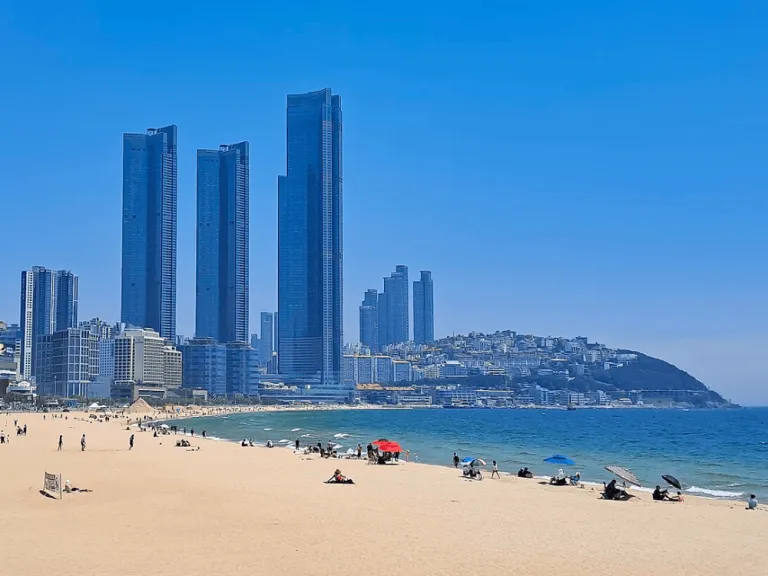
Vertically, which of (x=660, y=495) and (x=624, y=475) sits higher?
(x=624, y=475)

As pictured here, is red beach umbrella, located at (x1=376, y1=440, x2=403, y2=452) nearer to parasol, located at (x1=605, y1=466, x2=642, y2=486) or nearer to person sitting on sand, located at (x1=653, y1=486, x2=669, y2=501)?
parasol, located at (x1=605, y1=466, x2=642, y2=486)

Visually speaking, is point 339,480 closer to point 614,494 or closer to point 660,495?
point 614,494

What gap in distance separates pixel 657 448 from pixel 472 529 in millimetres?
54580

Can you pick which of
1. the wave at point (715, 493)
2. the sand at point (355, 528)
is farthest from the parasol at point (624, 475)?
the wave at point (715, 493)

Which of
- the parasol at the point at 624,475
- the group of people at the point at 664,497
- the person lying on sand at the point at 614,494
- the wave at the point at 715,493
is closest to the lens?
the person lying on sand at the point at 614,494

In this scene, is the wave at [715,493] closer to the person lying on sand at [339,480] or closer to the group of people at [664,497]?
the group of people at [664,497]

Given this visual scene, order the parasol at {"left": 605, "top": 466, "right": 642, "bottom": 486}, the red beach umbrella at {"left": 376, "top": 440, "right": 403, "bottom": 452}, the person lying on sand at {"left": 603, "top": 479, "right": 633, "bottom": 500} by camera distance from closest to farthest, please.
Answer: the person lying on sand at {"left": 603, "top": 479, "right": 633, "bottom": 500} < the parasol at {"left": 605, "top": 466, "right": 642, "bottom": 486} < the red beach umbrella at {"left": 376, "top": 440, "right": 403, "bottom": 452}

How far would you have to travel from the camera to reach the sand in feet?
55.6

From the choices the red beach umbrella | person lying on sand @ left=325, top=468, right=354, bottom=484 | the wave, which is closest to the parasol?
the wave

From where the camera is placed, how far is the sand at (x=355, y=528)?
1694cm

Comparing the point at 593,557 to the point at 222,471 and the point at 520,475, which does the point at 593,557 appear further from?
the point at 222,471

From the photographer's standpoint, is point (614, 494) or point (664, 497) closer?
point (614, 494)

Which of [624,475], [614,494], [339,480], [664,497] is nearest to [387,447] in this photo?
[339,480]

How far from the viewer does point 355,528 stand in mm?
21391
